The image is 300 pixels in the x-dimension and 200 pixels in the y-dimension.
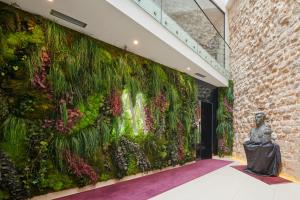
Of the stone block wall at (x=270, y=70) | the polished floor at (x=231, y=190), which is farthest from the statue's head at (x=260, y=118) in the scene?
the polished floor at (x=231, y=190)

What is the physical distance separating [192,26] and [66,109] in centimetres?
385

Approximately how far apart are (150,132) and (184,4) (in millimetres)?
3052

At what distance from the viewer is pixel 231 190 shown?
12.7 feet

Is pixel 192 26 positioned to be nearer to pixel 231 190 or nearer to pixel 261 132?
pixel 261 132

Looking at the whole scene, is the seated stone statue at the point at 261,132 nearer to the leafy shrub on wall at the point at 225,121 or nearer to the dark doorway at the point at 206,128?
the leafy shrub on wall at the point at 225,121

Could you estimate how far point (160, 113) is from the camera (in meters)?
5.57

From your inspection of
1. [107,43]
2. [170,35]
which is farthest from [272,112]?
[107,43]

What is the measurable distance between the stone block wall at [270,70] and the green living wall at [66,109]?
260 centimetres

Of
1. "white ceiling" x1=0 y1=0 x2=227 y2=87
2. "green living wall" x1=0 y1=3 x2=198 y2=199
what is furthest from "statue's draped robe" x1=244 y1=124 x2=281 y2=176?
"white ceiling" x1=0 y1=0 x2=227 y2=87

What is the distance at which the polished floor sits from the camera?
11.4ft

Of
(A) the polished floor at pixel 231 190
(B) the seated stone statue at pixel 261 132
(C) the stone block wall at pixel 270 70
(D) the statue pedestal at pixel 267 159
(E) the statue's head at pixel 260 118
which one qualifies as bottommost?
(A) the polished floor at pixel 231 190

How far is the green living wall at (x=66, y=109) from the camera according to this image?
9.96 ft

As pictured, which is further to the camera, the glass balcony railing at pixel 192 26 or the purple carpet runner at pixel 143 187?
the glass balcony railing at pixel 192 26

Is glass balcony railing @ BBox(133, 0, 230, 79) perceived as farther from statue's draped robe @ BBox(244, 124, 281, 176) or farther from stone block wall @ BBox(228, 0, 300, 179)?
statue's draped robe @ BBox(244, 124, 281, 176)
